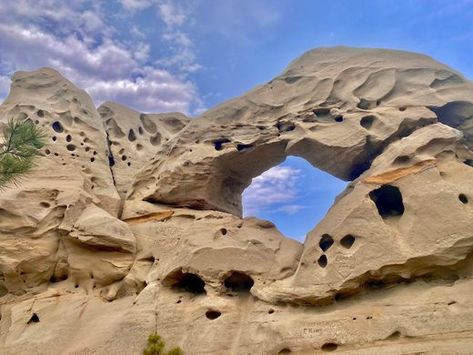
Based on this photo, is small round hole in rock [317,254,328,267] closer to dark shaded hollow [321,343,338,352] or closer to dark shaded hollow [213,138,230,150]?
dark shaded hollow [321,343,338,352]


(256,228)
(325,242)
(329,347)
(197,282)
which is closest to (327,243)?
(325,242)

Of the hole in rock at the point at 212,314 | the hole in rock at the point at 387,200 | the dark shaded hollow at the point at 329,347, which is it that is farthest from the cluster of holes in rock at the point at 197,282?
the hole in rock at the point at 387,200

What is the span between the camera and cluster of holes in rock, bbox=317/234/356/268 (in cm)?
1008

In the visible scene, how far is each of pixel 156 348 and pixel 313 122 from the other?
27.1ft

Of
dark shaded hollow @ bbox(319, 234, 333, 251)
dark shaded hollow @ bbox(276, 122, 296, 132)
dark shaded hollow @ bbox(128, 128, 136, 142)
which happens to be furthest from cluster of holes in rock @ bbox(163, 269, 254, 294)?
dark shaded hollow @ bbox(128, 128, 136, 142)

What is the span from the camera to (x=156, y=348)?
30.8ft

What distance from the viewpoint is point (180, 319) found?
403 inches

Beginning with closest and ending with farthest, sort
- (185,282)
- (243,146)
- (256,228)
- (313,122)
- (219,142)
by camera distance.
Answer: (185,282) → (256,228) → (313,122) → (243,146) → (219,142)

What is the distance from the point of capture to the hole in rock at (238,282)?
11102mm

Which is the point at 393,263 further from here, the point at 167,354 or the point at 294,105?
the point at 294,105

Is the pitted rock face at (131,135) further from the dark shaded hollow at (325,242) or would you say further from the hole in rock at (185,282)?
the dark shaded hollow at (325,242)

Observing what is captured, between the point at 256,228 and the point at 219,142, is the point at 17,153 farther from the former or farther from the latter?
the point at 219,142

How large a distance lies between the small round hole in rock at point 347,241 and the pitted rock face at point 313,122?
339 cm

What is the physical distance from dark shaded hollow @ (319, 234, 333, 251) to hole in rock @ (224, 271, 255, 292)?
2.03 meters
